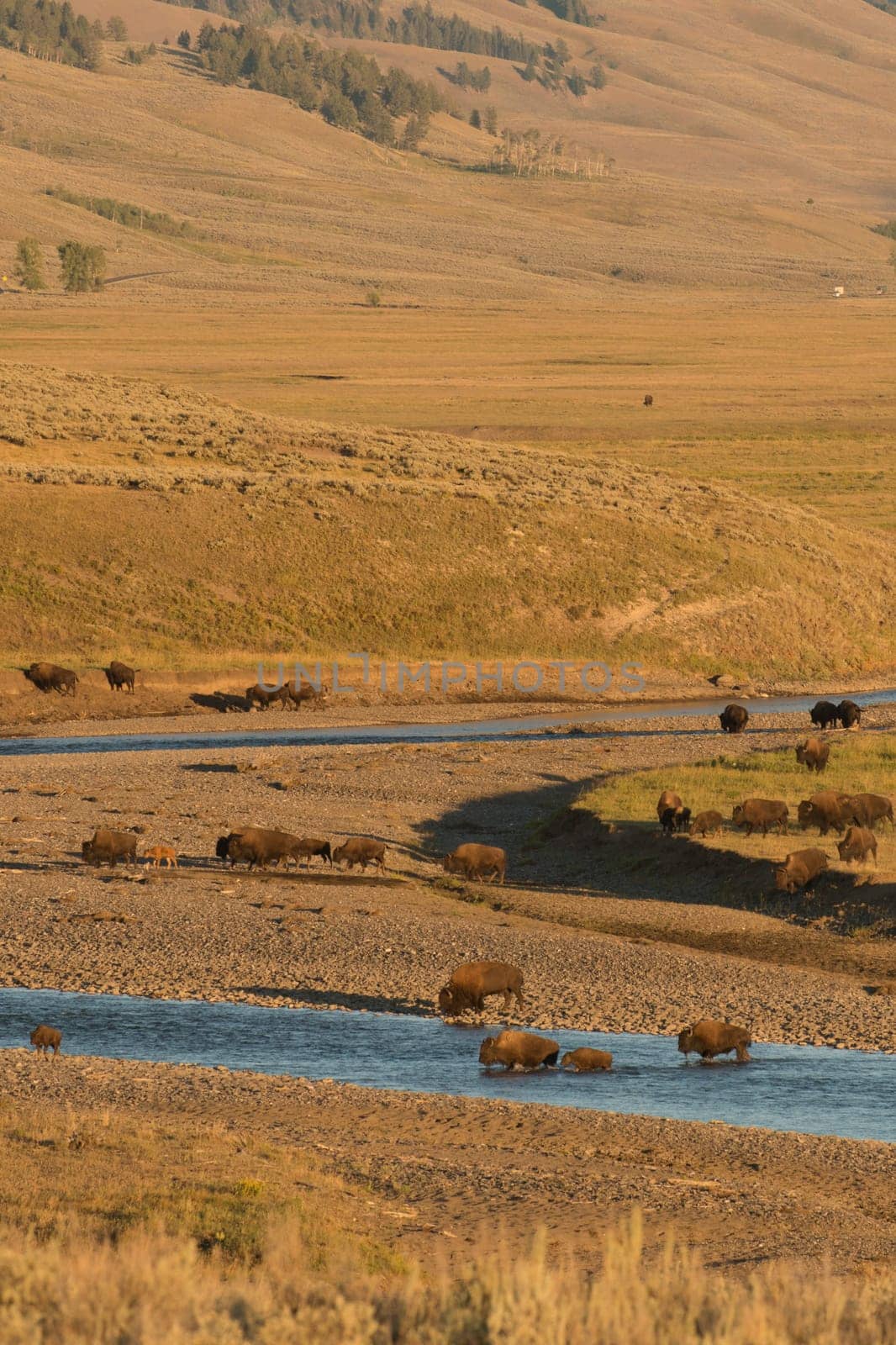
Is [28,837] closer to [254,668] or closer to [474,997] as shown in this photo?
[474,997]

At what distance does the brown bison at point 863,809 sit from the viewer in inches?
1282

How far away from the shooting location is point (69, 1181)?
46.6 ft

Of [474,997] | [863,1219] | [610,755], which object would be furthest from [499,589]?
[863,1219]

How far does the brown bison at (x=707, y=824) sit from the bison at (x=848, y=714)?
16.4m

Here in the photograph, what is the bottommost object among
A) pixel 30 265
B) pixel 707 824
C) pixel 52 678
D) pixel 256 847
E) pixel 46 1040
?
pixel 52 678

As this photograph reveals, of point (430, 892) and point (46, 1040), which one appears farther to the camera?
point (430, 892)

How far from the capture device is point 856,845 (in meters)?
→ 29.8

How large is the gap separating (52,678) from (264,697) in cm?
577

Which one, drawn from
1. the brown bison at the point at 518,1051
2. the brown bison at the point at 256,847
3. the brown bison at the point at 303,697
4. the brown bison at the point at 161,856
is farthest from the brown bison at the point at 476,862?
the brown bison at the point at 303,697

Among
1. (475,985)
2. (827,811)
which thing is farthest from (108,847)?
(827,811)

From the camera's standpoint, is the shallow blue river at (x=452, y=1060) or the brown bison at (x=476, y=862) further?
the brown bison at (x=476, y=862)

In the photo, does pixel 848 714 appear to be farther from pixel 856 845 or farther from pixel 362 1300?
pixel 362 1300

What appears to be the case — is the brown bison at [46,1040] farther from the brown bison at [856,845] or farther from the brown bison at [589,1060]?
the brown bison at [856,845]

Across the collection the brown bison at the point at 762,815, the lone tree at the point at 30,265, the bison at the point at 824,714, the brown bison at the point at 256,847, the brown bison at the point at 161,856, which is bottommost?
the brown bison at the point at 161,856
